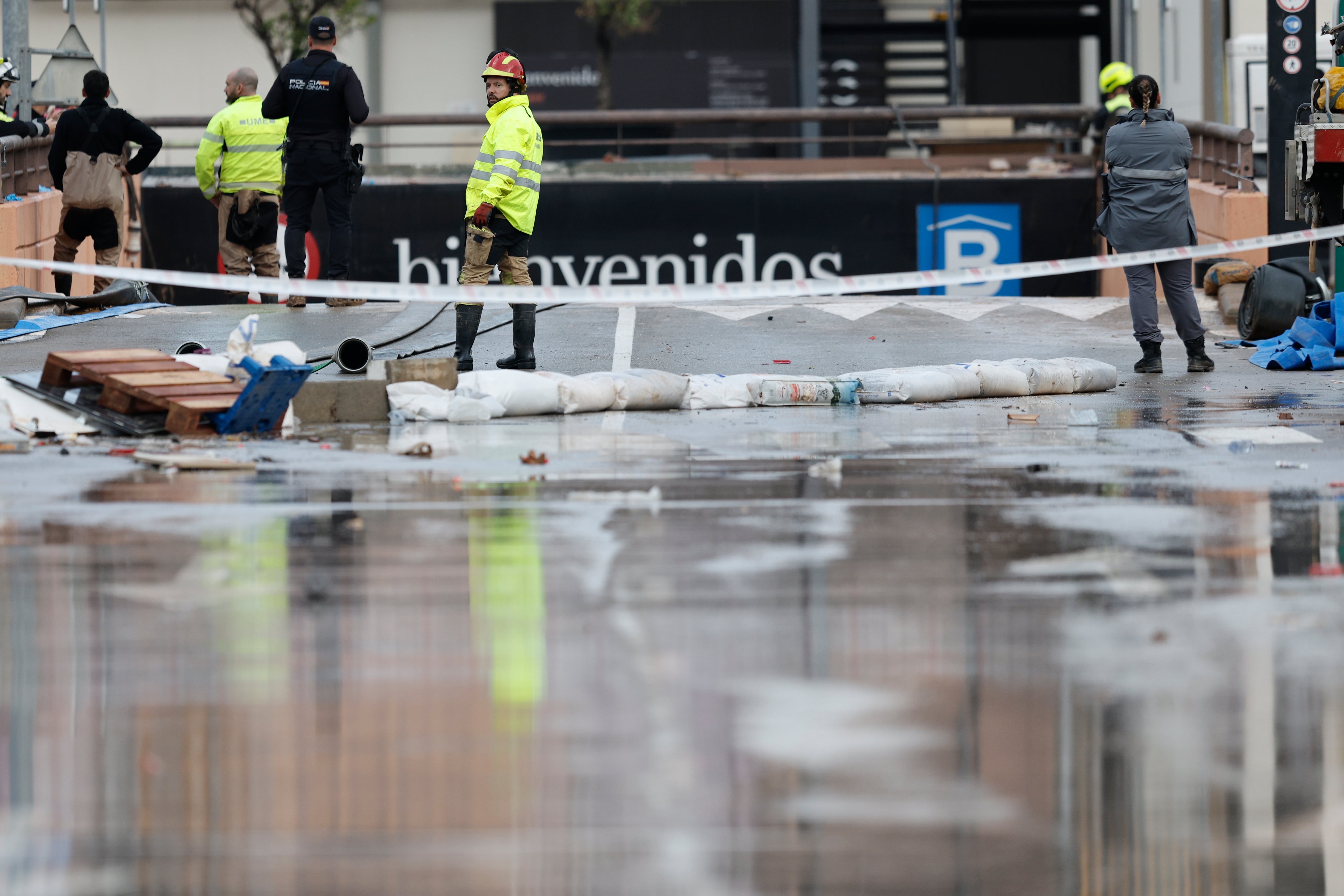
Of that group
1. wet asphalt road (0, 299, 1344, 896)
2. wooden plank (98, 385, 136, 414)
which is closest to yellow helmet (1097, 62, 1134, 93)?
wet asphalt road (0, 299, 1344, 896)

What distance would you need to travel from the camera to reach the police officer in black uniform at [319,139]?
14625mm

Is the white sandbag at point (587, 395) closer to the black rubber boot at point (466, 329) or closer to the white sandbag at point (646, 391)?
the white sandbag at point (646, 391)

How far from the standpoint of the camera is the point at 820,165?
22.3 metres

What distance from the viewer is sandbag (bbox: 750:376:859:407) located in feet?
37.9

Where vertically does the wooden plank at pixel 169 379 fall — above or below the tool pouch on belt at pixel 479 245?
below

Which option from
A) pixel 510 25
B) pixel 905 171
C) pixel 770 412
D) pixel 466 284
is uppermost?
pixel 510 25

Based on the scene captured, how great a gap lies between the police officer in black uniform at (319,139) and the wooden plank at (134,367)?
404 cm

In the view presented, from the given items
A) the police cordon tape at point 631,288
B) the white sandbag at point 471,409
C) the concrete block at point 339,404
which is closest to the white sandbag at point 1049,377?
the police cordon tape at point 631,288

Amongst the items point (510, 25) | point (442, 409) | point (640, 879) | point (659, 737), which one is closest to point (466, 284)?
point (442, 409)

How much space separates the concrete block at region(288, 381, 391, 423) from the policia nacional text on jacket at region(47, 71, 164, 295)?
599 centimetres

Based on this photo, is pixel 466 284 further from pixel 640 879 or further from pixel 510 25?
pixel 510 25

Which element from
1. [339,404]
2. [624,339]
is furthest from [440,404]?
[624,339]

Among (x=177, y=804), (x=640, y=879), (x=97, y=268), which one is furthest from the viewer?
(x=97, y=268)

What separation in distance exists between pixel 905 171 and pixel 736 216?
81.7 inches
